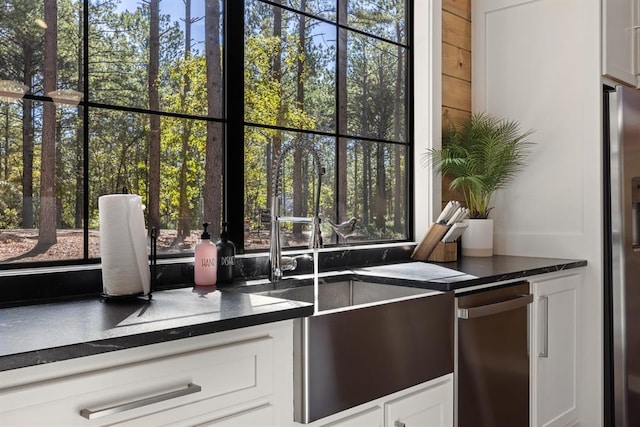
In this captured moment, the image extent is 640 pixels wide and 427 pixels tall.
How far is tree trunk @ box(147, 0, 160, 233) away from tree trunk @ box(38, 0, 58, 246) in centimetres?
30

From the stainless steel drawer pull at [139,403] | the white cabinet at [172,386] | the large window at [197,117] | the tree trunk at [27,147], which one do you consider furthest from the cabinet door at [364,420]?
the tree trunk at [27,147]

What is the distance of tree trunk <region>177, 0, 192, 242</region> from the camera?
1.96m

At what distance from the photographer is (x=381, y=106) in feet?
9.05

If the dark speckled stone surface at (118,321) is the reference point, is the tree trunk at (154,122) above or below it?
above

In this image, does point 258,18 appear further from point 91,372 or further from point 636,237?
point 636,237

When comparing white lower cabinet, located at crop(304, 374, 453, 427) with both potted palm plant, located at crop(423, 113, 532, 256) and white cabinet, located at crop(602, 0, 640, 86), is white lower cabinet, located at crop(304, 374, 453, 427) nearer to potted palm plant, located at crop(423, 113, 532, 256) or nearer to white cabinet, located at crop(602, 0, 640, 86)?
potted palm plant, located at crop(423, 113, 532, 256)

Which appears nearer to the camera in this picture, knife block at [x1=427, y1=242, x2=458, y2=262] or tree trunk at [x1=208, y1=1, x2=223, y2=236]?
tree trunk at [x1=208, y1=1, x2=223, y2=236]

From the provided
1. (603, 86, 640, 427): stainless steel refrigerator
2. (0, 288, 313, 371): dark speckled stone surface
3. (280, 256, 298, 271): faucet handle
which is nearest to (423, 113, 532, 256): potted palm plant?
(603, 86, 640, 427): stainless steel refrigerator

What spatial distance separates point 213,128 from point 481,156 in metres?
1.35

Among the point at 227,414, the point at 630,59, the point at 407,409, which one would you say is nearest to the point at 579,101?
the point at 630,59

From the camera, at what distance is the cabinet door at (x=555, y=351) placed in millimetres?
2336

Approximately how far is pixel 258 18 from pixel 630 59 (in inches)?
73.1

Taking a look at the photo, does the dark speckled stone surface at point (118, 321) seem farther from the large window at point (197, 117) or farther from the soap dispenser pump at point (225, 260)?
the large window at point (197, 117)

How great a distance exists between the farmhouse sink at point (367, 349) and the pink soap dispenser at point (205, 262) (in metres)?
0.21
